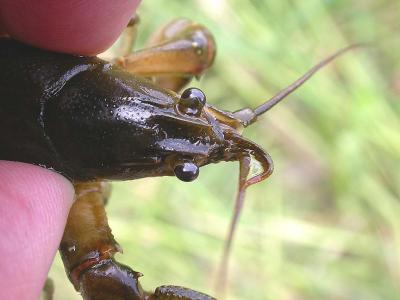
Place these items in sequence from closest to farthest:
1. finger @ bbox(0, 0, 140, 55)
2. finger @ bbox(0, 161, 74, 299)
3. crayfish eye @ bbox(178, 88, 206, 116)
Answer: finger @ bbox(0, 161, 74, 299) → finger @ bbox(0, 0, 140, 55) → crayfish eye @ bbox(178, 88, 206, 116)

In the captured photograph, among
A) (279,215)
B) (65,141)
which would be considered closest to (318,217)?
(279,215)

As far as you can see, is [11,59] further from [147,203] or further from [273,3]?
[273,3]

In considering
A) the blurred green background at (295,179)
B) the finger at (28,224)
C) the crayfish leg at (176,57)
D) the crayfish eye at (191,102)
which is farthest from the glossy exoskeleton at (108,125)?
the blurred green background at (295,179)

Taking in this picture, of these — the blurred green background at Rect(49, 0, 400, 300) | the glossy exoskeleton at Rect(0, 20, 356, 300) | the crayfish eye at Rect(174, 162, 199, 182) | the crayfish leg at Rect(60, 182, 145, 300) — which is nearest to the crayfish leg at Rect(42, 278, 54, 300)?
the crayfish leg at Rect(60, 182, 145, 300)

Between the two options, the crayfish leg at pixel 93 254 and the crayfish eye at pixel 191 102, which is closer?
the crayfish eye at pixel 191 102

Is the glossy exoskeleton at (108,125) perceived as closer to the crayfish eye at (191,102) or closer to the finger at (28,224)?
the crayfish eye at (191,102)

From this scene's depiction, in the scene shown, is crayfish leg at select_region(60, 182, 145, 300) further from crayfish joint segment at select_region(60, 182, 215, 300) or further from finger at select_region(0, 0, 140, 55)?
finger at select_region(0, 0, 140, 55)
